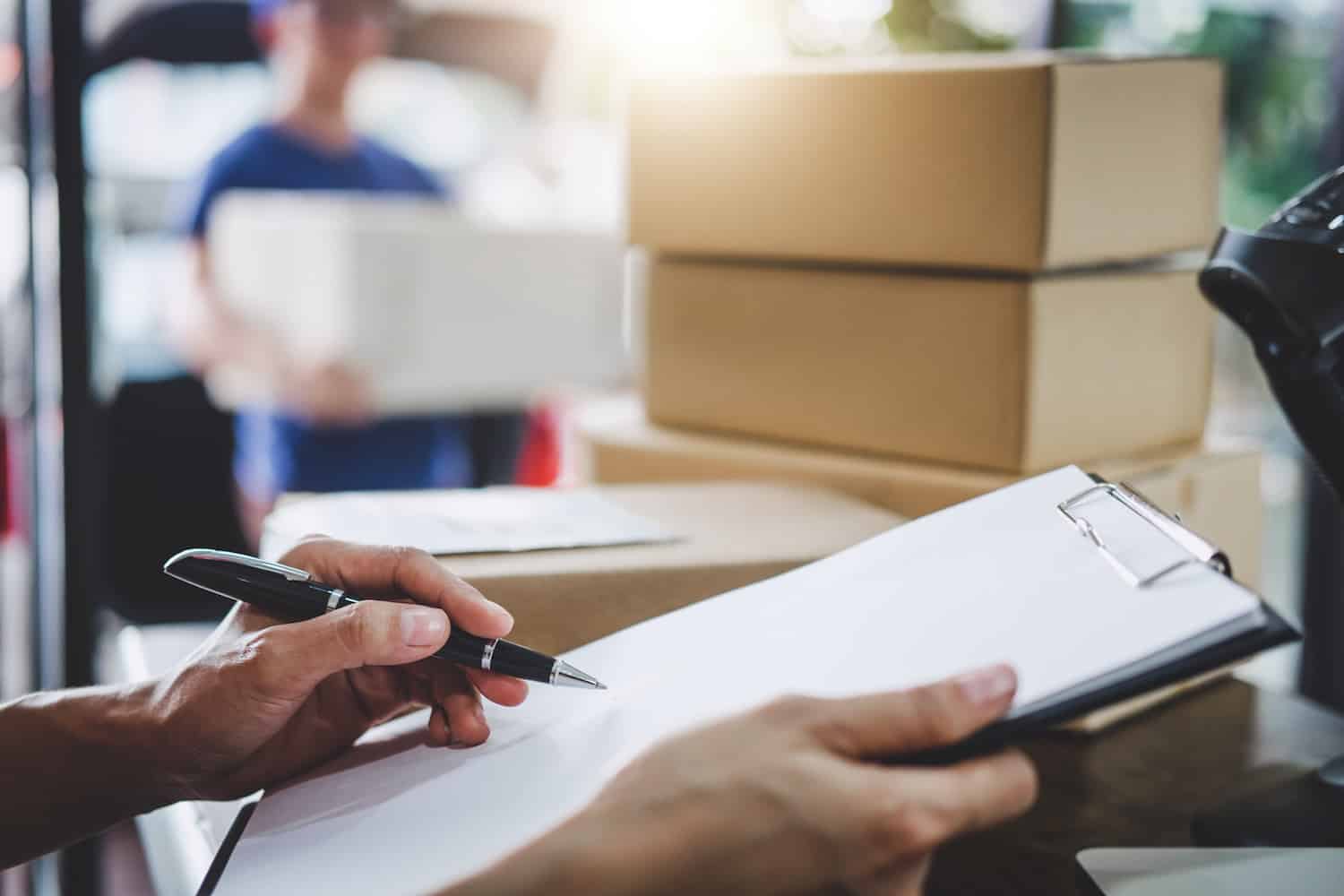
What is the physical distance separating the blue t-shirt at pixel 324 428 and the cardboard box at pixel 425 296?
113 mm

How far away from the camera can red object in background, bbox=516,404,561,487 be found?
303 centimetres

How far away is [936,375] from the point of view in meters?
0.99

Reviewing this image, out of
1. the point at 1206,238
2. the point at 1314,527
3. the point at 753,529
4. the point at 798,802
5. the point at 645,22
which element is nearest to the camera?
the point at 798,802

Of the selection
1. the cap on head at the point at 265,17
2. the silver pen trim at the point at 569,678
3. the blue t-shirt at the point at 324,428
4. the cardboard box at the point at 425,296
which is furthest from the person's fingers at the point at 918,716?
the cap on head at the point at 265,17

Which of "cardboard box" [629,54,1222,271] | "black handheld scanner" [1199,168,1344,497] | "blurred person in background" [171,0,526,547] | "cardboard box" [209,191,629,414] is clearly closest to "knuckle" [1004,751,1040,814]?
"black handheld scanner" [1199,168,1344,497]

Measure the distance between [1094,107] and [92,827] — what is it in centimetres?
83

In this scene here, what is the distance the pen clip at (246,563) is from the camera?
2.27ft

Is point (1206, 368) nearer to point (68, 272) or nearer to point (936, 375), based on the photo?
point (936, 375)

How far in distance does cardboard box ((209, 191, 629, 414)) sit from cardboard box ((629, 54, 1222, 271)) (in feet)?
3.23

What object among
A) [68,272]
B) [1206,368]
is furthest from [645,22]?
[1206,368]

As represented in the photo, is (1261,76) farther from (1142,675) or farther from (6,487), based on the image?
(6,487)

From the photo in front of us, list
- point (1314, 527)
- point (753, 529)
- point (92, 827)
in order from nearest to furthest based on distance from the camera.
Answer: point (92, 827) → point (753, 529) → point (1314, 527)

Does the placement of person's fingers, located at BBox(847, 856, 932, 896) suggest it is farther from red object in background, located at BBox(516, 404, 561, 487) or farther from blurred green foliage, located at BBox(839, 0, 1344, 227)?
red object in background, located at BBox(516, 404, 561, 487)

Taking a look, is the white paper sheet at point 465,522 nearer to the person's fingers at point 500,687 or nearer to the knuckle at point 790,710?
the person's fingers at point 500,687
